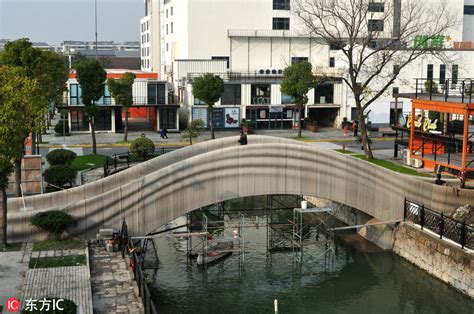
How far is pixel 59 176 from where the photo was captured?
34.3m

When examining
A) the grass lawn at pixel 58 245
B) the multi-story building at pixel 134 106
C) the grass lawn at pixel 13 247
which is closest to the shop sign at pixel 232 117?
the multi-story building at pixel 134 106

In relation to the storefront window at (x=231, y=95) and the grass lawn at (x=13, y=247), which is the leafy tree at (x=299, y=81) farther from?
the grass lawn at (x=13, y=247)

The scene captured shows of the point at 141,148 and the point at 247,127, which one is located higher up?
the point at 247,127

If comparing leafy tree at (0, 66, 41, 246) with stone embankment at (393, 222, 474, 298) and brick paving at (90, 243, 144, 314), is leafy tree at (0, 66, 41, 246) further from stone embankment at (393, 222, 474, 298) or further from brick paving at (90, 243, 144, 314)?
stone embankment at (393, 222, 474, 298)

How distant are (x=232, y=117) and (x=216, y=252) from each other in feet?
121

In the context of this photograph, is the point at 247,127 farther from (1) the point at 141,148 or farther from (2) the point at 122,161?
(2) the point at 122,161

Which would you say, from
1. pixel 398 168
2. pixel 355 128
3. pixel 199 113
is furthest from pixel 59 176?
pixel 355 128

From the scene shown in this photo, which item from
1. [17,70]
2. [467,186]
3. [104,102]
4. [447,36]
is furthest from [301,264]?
[447,36]

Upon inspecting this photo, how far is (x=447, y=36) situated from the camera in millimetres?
76625

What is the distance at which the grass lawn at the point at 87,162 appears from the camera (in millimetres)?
42031

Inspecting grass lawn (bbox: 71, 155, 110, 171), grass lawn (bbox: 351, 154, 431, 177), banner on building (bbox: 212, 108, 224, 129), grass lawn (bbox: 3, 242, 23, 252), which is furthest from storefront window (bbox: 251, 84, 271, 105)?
grass lawn (bbox: 3, 242, 23, 252)

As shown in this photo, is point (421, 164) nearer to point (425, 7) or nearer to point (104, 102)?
point (104, 102)

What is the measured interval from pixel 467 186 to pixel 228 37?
142 feet

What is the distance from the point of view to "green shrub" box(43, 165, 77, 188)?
34344 mm
